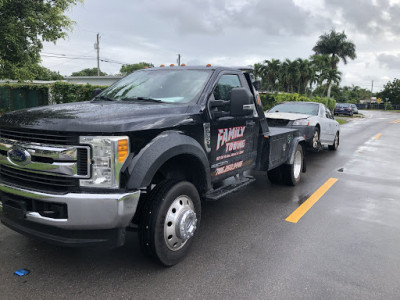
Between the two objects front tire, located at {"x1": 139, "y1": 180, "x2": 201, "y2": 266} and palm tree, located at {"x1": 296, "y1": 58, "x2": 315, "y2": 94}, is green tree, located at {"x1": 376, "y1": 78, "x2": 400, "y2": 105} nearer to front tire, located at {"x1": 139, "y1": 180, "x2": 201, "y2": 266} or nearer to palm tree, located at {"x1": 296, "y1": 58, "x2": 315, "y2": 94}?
palm tree, located at {"x1": 296, "y1": 58, "x2": 315, "y2": 94}

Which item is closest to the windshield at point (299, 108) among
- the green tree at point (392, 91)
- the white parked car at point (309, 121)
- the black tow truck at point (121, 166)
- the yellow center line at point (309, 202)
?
the white parked car at point (309, 121)

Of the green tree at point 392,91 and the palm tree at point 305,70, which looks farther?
the green tree at point 392,91

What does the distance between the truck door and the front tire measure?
2.31 ft

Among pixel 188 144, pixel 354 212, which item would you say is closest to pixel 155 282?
pixel 188 144

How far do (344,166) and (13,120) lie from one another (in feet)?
26.0

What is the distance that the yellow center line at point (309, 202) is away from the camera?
4.82 meters

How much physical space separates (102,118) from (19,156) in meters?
0.81

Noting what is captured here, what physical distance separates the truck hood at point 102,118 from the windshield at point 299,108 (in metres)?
7.57

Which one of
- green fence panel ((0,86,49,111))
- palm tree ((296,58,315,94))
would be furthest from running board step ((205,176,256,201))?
palm tree ((296,58,315,94))

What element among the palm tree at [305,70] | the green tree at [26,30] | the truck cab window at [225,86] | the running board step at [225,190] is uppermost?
the palm tree at [305,70]

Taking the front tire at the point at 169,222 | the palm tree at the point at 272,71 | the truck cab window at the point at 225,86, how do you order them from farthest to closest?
1. the palm tree at the point at 272,71
2. the truck cab window at the point at 225,86
3. the front tire at the point at 169,222

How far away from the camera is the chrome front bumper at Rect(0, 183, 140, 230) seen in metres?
2.68

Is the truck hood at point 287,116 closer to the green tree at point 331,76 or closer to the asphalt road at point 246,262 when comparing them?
the asphalt road at point 246,262

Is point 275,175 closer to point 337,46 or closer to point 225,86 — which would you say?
point 225,86
